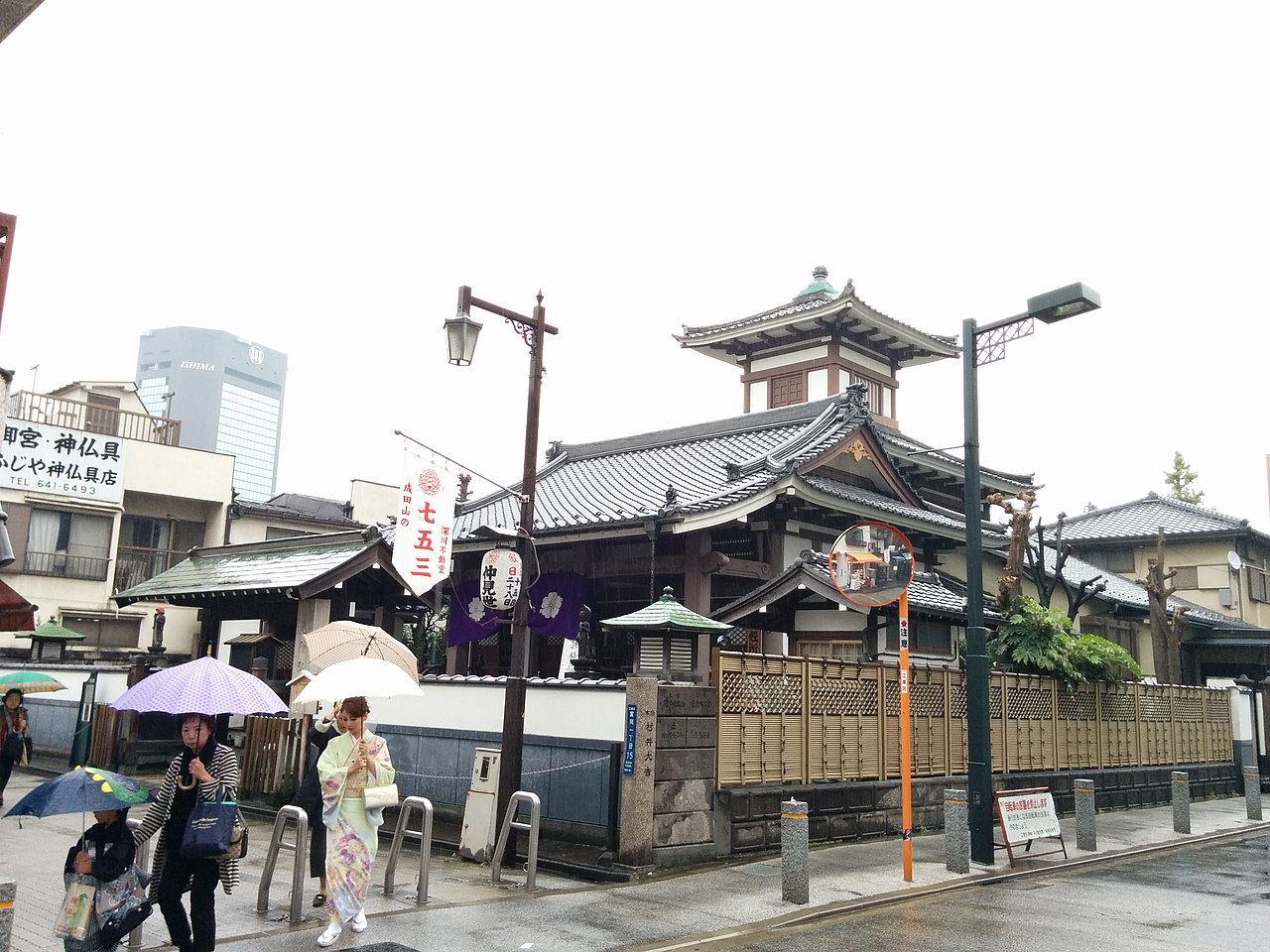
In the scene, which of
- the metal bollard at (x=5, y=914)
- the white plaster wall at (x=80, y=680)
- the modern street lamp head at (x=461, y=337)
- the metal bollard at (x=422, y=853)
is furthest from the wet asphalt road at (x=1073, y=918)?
the white plaster wall at (x=80, y=680)

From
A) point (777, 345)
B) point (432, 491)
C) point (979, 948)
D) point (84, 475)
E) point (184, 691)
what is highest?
point (777, 345)

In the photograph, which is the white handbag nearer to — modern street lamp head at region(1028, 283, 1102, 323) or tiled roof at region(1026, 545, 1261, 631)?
modern street lamp head at region(1028, 283, 1102, 323)

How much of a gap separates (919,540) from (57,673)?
64.9 feet

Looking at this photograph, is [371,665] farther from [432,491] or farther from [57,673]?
[57,673]

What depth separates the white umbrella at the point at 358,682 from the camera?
9.20 metres

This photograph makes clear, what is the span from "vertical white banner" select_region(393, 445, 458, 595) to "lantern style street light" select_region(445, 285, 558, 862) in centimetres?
375

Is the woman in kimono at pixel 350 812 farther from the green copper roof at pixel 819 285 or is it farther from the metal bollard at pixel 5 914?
the green copper roof at pixel 819 285

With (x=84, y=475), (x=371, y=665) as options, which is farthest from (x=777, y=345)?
(x=371, y=665)

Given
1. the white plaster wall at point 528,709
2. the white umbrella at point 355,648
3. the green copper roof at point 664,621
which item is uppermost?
the green copper roof at point 664,621

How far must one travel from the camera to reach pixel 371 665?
973cm

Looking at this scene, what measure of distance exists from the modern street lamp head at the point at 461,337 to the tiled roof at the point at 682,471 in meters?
4.32

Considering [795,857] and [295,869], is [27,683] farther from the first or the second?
[795,857]

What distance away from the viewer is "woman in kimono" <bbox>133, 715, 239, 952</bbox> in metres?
7.08

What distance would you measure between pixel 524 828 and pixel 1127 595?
28.9m
